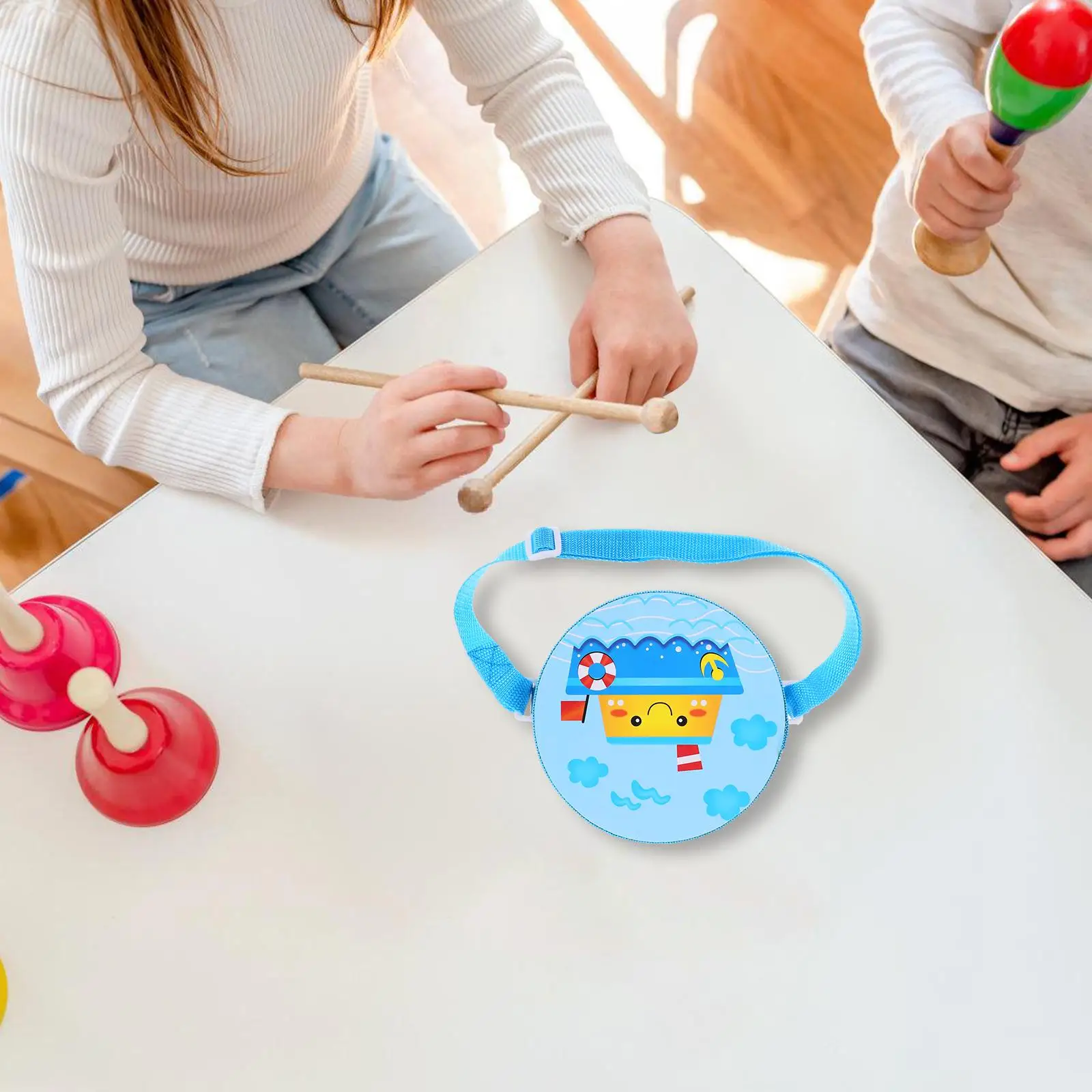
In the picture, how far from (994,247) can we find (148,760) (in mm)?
690

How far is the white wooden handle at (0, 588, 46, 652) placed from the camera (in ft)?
1.56

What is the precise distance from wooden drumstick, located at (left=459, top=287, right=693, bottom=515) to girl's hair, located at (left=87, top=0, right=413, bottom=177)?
0.28 metres

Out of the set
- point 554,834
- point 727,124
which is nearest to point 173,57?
point 554,834

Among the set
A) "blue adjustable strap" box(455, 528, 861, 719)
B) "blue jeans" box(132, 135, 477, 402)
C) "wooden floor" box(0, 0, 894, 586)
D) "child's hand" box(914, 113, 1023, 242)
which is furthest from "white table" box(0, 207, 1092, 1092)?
"wooden floor" box(0, 0, 894, 586)

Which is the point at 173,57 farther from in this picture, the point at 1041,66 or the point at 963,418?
the point at 963,418

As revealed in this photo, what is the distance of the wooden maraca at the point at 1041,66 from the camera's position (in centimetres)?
47

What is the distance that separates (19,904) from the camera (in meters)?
0.50

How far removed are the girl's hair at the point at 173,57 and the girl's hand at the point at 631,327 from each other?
0.22m

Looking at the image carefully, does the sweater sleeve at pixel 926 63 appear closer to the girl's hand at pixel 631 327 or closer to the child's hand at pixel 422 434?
the girl's hand at pixel 631 327

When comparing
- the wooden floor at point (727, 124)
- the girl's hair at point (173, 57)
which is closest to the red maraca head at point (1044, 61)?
the girl's hair at point (173, 57)

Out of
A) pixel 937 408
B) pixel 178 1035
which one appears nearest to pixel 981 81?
pixel 937 408

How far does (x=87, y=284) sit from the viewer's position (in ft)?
1.98

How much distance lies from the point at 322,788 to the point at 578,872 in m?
0.14

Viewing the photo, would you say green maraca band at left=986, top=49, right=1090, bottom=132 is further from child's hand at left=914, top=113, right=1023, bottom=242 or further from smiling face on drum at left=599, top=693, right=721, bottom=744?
smiling face on drum at left=599, top=693, right=721, bottom=744
